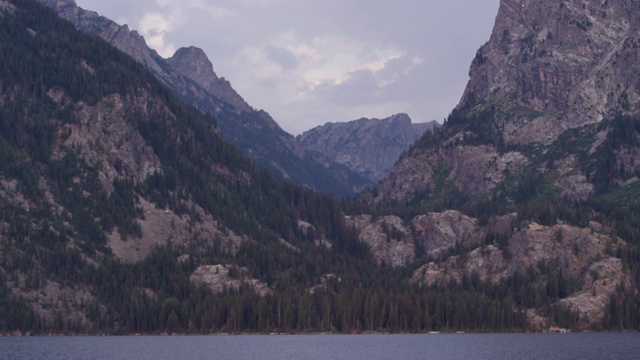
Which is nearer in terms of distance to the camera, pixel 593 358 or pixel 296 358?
pixel 593 358

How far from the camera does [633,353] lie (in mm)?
195625

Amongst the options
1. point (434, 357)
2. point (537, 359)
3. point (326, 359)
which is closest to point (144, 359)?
point (326, 359)

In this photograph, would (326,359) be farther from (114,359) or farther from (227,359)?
(114,359)

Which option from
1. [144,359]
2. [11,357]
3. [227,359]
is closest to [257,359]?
[227,359]

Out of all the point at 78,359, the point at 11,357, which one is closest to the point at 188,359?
the point at 78,359

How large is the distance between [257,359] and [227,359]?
645cm

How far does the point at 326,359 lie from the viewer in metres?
198

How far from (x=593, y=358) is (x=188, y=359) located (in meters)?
82.1

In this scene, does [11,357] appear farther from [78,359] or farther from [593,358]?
[593,358]

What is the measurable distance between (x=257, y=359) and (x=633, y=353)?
77761mm

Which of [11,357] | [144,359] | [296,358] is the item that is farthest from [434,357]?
[11,357]

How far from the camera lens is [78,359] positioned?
194500 millimetres

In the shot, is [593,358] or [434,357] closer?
[593,358]

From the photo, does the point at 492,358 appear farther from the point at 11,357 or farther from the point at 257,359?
the point at 11,357
